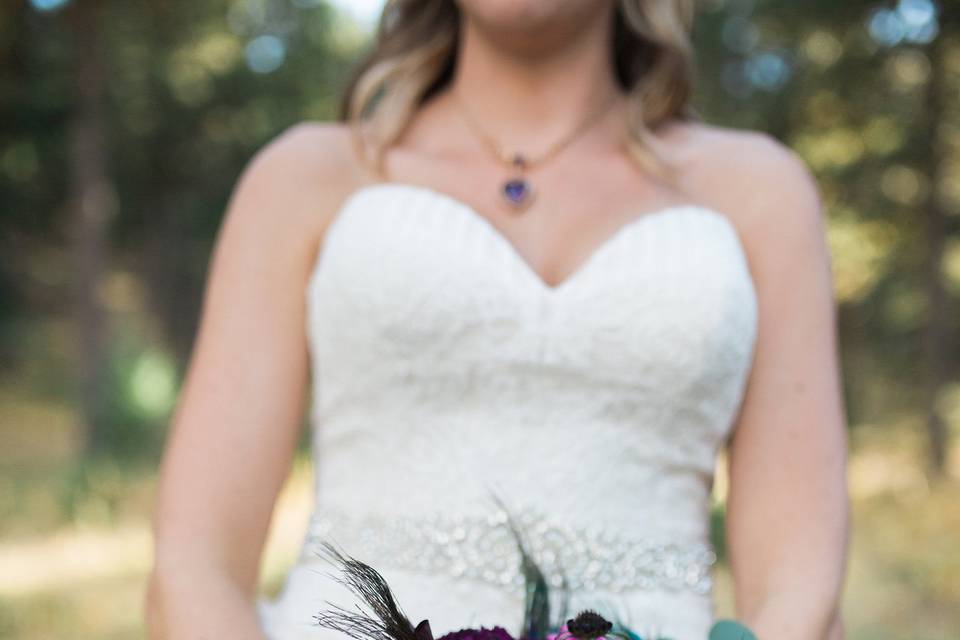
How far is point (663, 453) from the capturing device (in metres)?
2.00

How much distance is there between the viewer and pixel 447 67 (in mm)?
2395

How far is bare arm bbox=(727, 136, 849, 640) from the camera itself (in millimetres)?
1823

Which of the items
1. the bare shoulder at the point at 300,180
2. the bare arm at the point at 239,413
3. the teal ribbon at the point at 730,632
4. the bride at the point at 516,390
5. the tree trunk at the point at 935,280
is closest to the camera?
A: the teal ribbon at the point at 730,632

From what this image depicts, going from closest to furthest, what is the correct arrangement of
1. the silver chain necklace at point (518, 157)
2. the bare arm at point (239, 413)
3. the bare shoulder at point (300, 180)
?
1. the bare arm at point (239, 413)
2. the bare shoulder at point (300, 180)
3. the silver chain necklace at point (518, 157)

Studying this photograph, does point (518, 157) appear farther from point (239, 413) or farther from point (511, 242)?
point (239, 413)

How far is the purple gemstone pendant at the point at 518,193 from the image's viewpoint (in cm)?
210

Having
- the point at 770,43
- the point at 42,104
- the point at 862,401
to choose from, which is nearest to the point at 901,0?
the point at 770,43

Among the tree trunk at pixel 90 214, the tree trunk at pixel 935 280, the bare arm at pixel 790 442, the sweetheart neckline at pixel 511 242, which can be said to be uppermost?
the sweetheart neckline at pixel 511 242

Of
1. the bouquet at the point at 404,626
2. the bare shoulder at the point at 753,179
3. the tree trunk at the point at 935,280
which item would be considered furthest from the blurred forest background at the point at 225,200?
the bouquet at the point at 404,626

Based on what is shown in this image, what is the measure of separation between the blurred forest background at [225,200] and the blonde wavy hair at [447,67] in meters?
5.29

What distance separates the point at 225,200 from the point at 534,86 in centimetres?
1606

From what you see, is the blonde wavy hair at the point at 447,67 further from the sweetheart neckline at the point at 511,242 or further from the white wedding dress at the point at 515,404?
the white wedding dress at the point at 515,404

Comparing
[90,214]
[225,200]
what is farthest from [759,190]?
[225,200]

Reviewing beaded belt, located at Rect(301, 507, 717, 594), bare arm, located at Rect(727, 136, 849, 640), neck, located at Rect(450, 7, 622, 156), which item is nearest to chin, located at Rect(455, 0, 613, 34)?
neck, located at Rect(450, 7, 622, 156)
